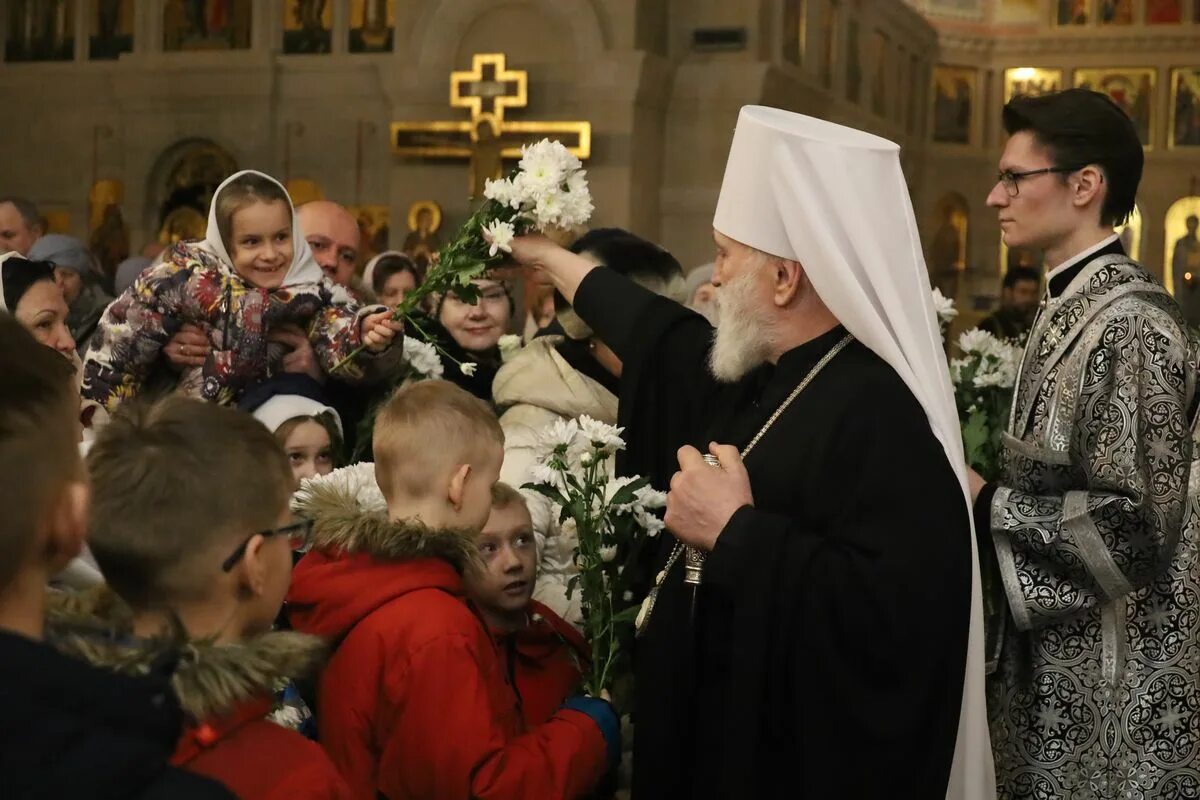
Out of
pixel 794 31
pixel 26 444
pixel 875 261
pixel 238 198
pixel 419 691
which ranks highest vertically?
pixel 794 31

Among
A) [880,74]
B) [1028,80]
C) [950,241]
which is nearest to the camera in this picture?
[880,74]

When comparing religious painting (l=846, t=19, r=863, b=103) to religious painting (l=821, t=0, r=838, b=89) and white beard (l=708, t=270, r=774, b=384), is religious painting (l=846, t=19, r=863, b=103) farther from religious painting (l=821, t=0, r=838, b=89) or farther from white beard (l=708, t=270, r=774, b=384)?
white beard (l=708, t=270, r=774, b=384)

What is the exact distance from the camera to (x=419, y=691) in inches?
107

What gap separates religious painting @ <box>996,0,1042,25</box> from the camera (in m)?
19.9

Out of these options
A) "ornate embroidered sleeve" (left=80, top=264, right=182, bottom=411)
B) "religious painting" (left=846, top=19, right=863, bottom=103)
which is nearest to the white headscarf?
"ornate embroidered sleeve" (left=80, top=264, right=182, bottom=411)

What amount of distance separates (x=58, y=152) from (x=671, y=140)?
663 cm

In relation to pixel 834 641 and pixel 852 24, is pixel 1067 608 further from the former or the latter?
pixel 852 24

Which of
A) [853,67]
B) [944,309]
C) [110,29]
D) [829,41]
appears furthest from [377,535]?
[853,67]

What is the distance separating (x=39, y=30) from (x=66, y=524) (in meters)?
16.2

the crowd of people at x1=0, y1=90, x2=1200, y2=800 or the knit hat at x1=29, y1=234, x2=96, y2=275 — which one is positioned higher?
the knit hat at x1=29, y1=234, x2=96, y2=275

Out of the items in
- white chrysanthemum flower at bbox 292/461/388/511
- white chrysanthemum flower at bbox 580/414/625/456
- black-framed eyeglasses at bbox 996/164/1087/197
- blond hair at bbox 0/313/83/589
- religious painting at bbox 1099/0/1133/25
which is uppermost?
religious painting at bbox 1099/0/1133/25

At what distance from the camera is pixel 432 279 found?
368 cm

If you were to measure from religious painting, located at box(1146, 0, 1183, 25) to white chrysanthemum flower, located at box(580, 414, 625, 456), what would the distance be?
17984 millimetres

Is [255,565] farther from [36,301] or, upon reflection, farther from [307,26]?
[307,26]
